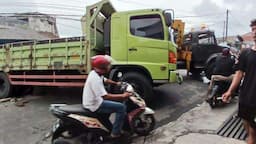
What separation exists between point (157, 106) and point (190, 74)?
5.85 m

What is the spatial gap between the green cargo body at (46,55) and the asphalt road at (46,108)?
1.02 m

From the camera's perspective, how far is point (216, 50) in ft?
42.3

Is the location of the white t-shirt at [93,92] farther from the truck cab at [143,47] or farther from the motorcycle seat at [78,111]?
the truck cab at [143,47]

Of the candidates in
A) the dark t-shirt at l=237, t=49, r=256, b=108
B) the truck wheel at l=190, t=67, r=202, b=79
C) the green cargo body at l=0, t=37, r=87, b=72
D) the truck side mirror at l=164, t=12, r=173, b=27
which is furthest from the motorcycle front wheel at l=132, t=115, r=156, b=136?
the truck wheel at l=190, t=67, r=202, b=79

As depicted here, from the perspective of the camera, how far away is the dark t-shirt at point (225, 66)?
304 inches

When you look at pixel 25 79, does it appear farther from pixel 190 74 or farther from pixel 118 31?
pixel 190 74

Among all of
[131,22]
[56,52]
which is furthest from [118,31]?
[56,52]

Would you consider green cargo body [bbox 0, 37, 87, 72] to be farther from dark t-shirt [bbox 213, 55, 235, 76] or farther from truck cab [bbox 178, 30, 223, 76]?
truck cab [bbox 178, 30, 223, 76]

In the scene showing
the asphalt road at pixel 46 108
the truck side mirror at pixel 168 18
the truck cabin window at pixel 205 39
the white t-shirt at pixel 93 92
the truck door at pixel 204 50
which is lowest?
the asphalt road at pixel 46 108

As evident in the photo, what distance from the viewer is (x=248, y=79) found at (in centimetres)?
370

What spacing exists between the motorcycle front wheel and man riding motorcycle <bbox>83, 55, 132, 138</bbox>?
0.61 m

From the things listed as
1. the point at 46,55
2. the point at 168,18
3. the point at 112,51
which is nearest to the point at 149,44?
the point at 168,18

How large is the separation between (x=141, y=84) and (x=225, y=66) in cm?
204

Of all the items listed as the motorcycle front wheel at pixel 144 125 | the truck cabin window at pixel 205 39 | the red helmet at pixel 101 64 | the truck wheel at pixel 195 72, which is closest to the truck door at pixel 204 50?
the truck cabin window at pixel 205 39
